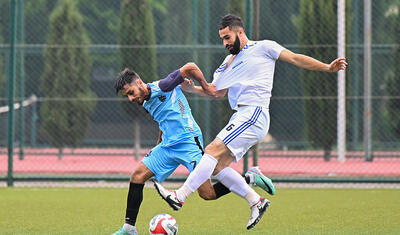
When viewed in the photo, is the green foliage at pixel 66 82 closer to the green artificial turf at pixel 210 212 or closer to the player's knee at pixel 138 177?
the green artificial turf at pixel 210 212

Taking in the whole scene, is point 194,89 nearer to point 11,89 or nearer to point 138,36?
point 11,89

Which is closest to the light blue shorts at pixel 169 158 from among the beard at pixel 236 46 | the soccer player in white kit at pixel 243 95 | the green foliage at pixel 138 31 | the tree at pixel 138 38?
the soccer player in white kit at pixel 243 95

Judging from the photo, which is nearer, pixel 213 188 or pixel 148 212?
pixel 213 188

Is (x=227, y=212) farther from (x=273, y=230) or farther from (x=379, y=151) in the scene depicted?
(x=379, y=151)

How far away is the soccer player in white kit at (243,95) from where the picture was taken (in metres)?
6.32

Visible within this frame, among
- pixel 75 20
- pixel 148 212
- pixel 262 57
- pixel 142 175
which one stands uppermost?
pixel 75 20

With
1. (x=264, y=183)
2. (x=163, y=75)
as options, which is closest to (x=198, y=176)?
(x=264, y=183)

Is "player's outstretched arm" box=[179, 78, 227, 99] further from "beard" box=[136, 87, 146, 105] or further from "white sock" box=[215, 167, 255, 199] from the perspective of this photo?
"white sock" box=[215, 167, 255, 199]

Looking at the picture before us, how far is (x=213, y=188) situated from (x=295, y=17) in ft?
47.0

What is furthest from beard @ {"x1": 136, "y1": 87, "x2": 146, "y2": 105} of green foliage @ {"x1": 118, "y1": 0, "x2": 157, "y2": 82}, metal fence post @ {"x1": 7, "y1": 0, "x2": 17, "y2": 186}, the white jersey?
green foliage @ {"x1": 118, "y1": 0, "x2": 157, "y2": 82}

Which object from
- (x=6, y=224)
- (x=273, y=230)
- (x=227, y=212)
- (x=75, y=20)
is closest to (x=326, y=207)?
(x=227, y=212)

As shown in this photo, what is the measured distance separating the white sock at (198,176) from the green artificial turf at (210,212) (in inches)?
33.5

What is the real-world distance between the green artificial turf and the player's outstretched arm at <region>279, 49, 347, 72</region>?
1.51 m

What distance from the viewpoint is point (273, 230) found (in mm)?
6988
